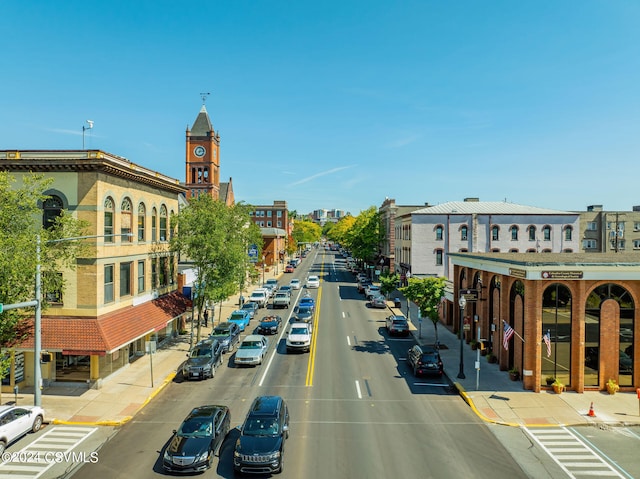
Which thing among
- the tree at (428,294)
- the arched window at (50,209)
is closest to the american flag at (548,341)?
the tree at (428,294)

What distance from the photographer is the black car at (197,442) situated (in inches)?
571

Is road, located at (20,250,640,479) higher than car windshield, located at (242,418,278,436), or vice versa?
car windshield, located at (242,418,278,436)

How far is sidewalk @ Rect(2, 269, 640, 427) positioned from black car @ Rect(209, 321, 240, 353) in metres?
3.82

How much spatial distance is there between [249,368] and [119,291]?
9097 mm

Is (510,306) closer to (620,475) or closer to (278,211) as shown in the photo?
(620,475)

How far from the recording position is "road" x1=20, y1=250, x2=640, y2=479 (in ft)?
49.6

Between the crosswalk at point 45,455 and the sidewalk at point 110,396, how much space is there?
1.41 meters

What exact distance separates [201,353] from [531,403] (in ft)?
59.9

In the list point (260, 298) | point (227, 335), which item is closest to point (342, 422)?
point (227, 335)

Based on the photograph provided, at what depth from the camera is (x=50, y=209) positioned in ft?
78.6

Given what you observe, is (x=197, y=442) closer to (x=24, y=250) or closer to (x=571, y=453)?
(x=24, y=250)

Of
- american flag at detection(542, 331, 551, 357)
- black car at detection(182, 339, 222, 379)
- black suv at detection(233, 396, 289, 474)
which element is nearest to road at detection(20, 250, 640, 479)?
black car at detection(182, 339, 222, 379)

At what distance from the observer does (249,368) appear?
2758cm

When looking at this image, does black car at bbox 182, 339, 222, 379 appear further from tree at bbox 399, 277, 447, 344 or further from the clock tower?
the clock tower
